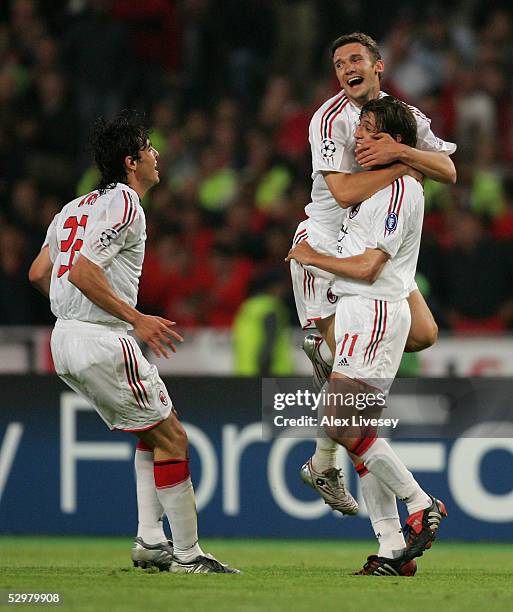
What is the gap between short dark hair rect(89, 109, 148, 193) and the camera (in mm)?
7242

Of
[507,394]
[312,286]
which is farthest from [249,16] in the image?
[312,286]

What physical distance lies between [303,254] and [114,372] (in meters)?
1.07

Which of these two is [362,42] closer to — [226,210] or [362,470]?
[362,470]

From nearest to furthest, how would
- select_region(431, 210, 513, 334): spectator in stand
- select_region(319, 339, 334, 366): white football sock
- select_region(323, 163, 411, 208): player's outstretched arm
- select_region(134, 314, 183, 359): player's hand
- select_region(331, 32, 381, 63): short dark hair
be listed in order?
select_region(134, 314, 183, 359): player's hand → select_region(323, 163, 411, 208): player's outstretched arm → select_region(331, 32, 381, 63): short dark hair → select_region(319, 339, 334, 366): white football sock → select_region(431, 210, 513, 334): spectator in stand

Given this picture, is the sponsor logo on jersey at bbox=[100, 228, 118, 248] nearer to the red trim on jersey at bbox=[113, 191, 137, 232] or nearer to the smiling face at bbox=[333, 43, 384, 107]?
the red trim on jersey at bbox=[113, 191, 137, 232]

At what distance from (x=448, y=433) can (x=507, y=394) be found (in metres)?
0.46

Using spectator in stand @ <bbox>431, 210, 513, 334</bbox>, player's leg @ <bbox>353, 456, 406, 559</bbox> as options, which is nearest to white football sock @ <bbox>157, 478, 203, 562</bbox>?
player's leg @ <bbox>353, 456, 406, 559</bbox>

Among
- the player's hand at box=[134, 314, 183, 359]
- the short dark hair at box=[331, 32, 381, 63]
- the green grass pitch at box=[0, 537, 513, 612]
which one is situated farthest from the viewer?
the short dark hair at box=[331, 32, 381, 63]

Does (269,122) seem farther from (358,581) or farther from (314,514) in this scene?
(358,581)

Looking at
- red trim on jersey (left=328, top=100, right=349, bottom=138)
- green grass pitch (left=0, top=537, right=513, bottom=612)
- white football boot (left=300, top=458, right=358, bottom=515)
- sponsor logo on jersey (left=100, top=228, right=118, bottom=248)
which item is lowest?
green grass pitch (left=0, top=537, right=513, bottom=612)

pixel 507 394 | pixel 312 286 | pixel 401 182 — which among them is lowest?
pixel 507 394

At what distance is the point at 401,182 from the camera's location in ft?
22.6

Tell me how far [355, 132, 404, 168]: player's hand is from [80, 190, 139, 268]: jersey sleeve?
1.12 m

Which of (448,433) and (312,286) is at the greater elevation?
(312,286)
